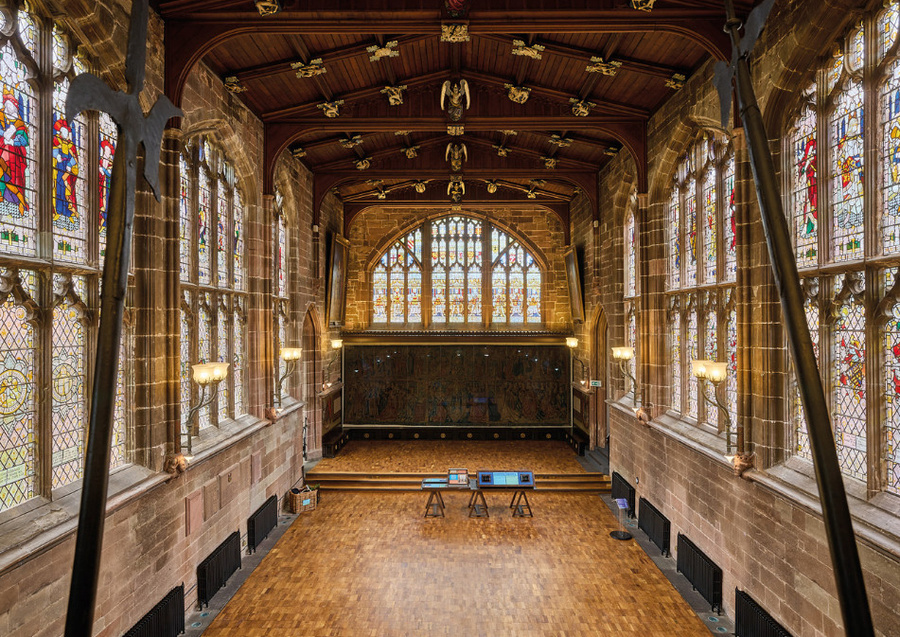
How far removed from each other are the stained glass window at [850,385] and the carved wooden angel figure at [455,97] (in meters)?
6.77

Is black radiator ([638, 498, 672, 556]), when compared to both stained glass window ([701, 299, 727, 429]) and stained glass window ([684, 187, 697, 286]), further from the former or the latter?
stained glass window ([684, 187, 697, 286])

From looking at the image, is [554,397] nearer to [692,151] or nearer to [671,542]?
[671,542]

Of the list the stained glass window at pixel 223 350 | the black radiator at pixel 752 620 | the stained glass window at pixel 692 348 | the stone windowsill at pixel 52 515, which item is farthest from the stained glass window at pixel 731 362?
the stained glass window at pixel 223 350

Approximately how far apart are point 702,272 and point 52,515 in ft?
29.7

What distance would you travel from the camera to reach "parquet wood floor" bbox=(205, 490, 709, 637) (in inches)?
277

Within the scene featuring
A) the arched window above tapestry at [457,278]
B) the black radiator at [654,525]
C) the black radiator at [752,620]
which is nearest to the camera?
the black radiator at [752,620]

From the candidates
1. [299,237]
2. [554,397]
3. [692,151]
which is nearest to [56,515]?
[299,237]

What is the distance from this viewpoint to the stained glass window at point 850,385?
5.32 metres

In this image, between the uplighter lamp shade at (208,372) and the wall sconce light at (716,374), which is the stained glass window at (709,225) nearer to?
the wall sconce light at (716,374)

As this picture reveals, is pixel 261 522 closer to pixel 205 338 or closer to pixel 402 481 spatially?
pixel 205 338

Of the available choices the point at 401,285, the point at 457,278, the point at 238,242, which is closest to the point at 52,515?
the point at 238,242

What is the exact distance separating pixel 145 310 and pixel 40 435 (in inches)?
78.7

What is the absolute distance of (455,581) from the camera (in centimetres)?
823

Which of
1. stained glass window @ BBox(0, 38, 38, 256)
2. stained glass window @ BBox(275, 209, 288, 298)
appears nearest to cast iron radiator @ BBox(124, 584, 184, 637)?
stained glass window @ BBox(0, 38, 38, 256)
